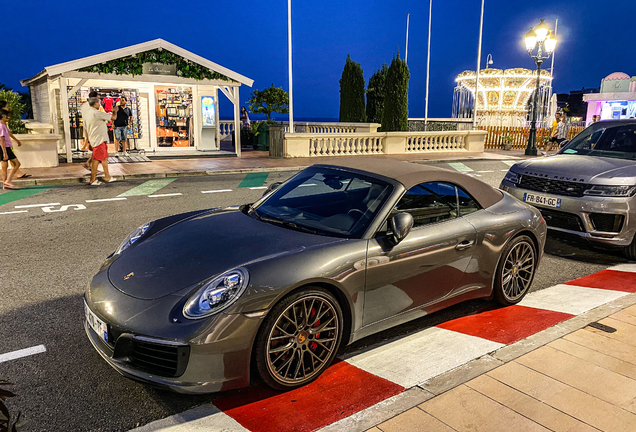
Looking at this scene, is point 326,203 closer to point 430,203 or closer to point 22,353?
point 430,203

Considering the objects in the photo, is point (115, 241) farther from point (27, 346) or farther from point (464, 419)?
point (464, 419)

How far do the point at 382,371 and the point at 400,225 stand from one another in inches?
40.3

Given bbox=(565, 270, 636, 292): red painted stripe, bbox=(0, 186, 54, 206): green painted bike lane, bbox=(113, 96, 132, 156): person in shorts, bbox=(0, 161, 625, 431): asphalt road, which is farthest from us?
bbox=(113, 96, 132, 156): person in shorts

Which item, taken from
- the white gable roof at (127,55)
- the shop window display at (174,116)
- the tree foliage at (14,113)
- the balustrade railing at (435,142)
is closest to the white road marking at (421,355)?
the white gable roof at (127,55)

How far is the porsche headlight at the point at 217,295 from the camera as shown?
119 inches

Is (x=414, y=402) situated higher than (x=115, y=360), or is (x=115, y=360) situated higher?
(x=115, y=360)

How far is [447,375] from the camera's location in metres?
3.46

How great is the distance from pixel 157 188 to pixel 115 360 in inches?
379

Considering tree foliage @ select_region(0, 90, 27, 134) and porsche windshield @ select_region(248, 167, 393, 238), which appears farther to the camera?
tree foliage @ select_region(0, 90, 27, 134)

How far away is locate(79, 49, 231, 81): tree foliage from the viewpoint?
1725 centimetres

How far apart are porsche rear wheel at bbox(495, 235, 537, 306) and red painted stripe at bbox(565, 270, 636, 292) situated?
1014 mm

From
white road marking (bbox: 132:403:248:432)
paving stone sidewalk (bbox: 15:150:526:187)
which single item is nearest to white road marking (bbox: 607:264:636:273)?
white road marking (bbox: 132:403:248:432)

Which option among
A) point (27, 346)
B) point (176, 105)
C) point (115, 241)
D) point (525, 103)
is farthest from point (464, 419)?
point (525, 103)

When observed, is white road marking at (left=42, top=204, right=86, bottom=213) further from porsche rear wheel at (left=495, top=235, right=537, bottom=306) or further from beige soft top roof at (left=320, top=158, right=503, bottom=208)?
porsche rear wheel at (left=495, top=235, right=537, bottom=306)
